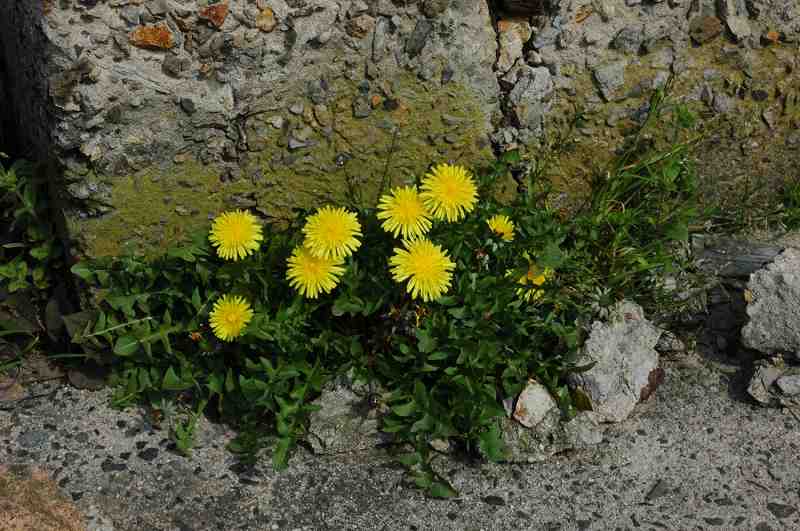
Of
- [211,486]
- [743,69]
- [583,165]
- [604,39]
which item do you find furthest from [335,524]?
[743,69]

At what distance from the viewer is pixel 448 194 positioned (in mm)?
2895

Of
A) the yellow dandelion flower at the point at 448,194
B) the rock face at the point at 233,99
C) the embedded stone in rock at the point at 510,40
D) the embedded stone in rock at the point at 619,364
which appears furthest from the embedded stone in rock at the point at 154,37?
the embedded stone in rock at the point at 619,364

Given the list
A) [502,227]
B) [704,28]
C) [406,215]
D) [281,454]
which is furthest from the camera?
[704,28]

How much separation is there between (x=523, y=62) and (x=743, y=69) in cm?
86

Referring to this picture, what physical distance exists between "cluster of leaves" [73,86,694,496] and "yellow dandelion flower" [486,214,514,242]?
25 millimetres

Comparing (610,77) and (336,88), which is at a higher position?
(610,77)

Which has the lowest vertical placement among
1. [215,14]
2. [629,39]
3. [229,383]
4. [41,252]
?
[229,383]

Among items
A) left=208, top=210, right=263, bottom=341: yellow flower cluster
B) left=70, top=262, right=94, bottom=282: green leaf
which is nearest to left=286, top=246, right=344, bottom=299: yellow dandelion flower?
left=208, top=210, right=263, bottom=341: yellow flower cluster

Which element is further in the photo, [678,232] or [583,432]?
[678,232]

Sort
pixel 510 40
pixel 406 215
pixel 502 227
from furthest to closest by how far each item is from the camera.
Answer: pixel 510 40
pixel 502 227
pixel 406 215

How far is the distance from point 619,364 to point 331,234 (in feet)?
3.52

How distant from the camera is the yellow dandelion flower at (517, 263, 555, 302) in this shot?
297 centimetres

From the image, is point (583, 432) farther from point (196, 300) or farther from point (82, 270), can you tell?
point (82, 270)

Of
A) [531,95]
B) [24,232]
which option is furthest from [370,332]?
[24,232]
